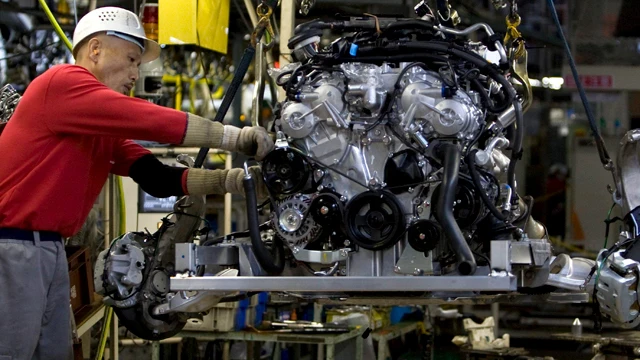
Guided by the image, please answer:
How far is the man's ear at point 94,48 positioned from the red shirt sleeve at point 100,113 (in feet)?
1.07

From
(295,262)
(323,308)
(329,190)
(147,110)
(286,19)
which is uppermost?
(286,19)

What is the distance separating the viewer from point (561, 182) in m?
12.9

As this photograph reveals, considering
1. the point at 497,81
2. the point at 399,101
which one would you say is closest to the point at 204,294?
the point at 399,101

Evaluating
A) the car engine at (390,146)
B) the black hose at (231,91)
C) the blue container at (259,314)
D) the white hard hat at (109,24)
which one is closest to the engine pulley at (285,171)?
the car engine at (390,146)

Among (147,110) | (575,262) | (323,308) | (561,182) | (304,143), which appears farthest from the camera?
(561,182)

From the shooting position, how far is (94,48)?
4469mm

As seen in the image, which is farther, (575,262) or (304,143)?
(575,262)

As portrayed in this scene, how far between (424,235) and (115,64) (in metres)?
1.62

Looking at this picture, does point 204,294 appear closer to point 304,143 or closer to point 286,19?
point 304,143

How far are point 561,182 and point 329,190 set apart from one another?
9.25m

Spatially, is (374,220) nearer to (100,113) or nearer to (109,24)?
(100,113)

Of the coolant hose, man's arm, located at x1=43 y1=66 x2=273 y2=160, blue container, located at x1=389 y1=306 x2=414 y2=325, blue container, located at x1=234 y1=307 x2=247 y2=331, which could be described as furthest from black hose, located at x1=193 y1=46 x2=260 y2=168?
blue container, located at x1=389 y1=306 x2=414 y2=325

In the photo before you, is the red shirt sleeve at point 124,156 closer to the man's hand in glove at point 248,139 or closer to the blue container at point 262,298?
the man's hand in glove at point 248,139

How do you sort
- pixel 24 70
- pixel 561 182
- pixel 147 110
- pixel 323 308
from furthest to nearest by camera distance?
1. pixel 561 182
2. pixel 24 70
3. pixel 323 308
4. pixel 147 110
